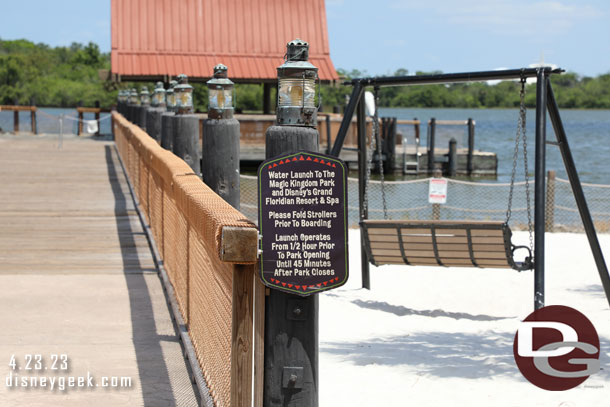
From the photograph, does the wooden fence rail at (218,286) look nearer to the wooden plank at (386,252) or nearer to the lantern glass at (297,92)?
the lantern glass at (297,92)

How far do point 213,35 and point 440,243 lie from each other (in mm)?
30838

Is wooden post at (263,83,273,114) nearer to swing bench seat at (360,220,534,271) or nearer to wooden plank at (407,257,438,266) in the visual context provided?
swing bench seat at (360,220,534,271)

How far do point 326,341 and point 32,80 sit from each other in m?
133

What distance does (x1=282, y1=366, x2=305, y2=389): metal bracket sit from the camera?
411 cm

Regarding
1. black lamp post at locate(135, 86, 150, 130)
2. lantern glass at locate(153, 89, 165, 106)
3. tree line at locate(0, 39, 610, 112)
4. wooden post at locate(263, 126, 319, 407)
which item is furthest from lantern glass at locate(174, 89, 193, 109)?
tree line at locate(0, 39, 610, 112)

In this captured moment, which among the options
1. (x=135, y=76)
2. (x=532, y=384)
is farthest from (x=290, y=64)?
(x=135, y=76)

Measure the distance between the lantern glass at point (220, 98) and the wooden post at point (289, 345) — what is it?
2931mm

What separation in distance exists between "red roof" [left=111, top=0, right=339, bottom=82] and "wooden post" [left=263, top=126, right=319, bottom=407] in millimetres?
32654

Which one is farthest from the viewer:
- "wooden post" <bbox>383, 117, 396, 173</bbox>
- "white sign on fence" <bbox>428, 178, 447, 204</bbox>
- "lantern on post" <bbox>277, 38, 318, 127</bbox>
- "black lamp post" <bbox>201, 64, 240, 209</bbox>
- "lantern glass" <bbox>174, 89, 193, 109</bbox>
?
"wooden post" <bbox>383, 117, 396, 173</bbox>

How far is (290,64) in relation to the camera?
4.33 m

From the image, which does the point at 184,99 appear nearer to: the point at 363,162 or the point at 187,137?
the point at 187,137

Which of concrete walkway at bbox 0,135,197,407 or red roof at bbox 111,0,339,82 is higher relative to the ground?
red roof at bbox 111,0,339,82

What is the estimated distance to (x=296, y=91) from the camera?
4316 millimetres

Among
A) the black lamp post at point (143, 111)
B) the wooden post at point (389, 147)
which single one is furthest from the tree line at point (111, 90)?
the black lamp post at point (143, 111)
